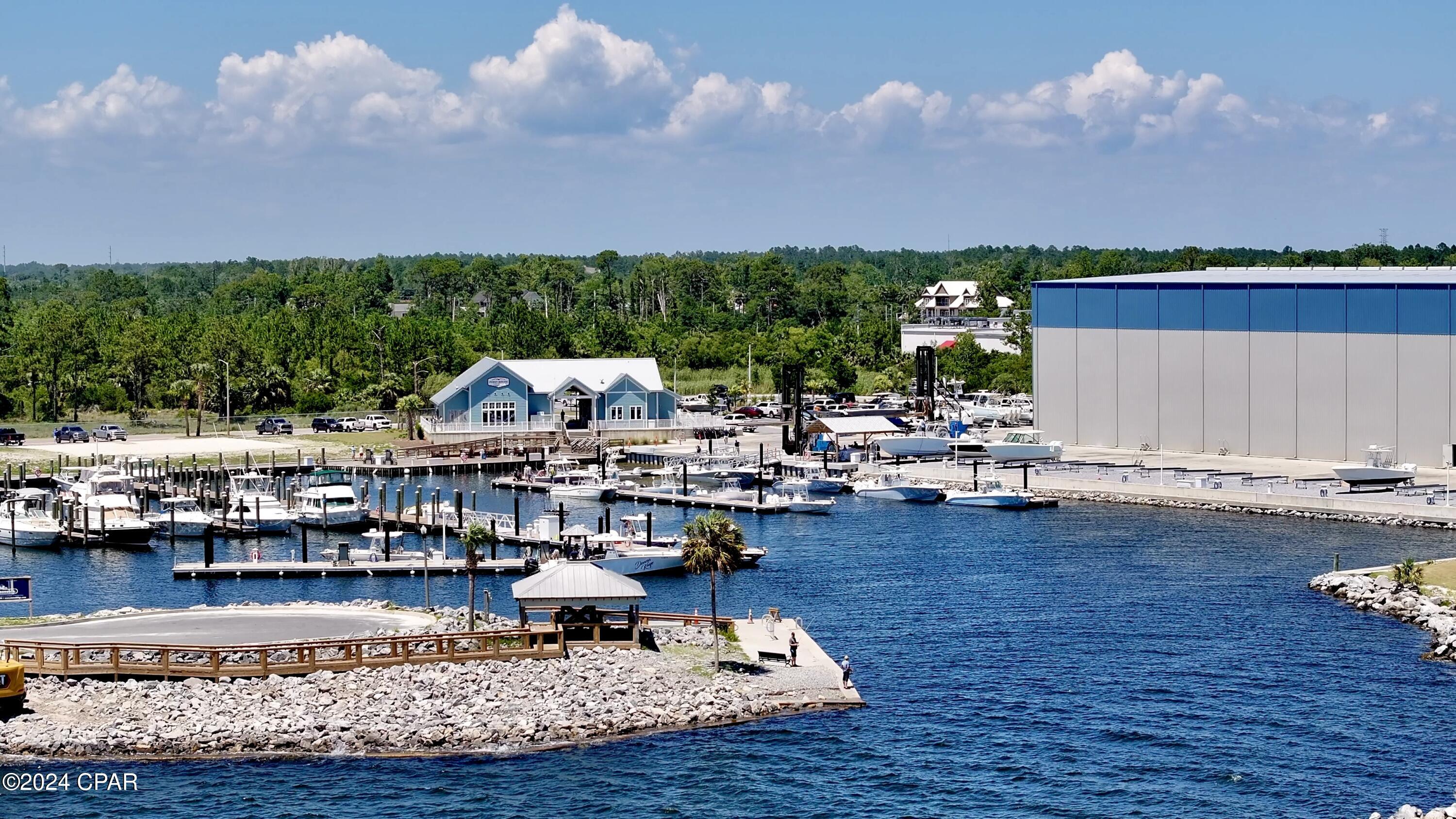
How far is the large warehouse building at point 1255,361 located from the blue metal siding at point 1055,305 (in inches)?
3.5

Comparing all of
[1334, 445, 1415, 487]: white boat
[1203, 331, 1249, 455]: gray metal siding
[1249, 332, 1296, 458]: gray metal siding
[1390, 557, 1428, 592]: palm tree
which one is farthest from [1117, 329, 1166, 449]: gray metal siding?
[1390, 557, 1428, 592]: palm tree

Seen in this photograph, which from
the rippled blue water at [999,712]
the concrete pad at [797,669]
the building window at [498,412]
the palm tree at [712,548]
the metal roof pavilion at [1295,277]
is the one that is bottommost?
the rippled blue water at [999,712]

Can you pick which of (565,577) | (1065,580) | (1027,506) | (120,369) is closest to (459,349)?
(120,369)

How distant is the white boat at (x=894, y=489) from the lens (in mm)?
102062

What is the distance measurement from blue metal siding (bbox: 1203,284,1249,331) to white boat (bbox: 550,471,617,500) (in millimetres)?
35349

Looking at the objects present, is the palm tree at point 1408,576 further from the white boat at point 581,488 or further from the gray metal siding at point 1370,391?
the white boat at point 581,488

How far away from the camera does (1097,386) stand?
11569 cm

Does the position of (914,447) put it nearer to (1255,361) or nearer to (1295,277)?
(1255,361)

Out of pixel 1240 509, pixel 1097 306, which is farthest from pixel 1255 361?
pixel 1240 509

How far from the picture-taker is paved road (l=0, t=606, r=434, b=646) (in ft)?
176

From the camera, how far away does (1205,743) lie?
4784cm

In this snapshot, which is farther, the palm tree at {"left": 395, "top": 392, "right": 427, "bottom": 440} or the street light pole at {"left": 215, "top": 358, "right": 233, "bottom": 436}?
the street light pole at {"left": 215, "top": 358, "right": 233, "bottom": 436}

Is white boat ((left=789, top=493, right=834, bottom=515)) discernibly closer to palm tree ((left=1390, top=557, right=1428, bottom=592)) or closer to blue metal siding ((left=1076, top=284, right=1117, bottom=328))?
blue metal siding ((left=1076, top=284, right=1117, bottom=328))

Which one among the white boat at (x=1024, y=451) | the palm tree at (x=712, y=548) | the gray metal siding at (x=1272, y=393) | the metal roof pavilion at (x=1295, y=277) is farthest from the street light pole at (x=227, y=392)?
the palm tree at (x=712, y=548)
